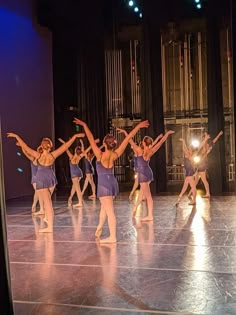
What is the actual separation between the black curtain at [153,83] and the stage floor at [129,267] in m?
5.68

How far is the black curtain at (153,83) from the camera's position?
1427cm

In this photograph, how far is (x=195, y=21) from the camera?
16.1 meters

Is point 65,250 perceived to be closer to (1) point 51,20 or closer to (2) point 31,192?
(2) point 31,192

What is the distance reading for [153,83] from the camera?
571 inches

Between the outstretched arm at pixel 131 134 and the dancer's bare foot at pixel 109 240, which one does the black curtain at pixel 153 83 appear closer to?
the dancer's bare foot at pixel 109 240

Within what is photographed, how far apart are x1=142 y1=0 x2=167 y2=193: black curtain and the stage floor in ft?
18.6

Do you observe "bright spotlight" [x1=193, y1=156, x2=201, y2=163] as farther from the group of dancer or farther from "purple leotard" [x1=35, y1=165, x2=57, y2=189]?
"purple leotard" [x1=35, y1=165, x2=57, y2=189]

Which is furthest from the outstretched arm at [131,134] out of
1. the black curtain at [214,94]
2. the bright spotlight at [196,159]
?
the black curtain at [214,94]

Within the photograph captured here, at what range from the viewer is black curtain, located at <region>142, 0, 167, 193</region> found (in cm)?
1427

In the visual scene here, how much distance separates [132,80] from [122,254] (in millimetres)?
12101

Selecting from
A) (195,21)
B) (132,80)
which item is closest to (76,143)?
(132,80)

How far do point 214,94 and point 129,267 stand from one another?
387 inches

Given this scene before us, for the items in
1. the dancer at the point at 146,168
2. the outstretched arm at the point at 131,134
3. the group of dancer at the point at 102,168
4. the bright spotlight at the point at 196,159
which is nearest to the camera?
the outstretched arm at the point at 131,134

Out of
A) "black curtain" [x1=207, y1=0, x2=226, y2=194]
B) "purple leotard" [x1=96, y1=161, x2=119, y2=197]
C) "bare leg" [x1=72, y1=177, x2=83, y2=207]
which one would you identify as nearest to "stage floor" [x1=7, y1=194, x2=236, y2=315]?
"purple leotard" [x1=96, y1=161, x2=119, y2=197]
